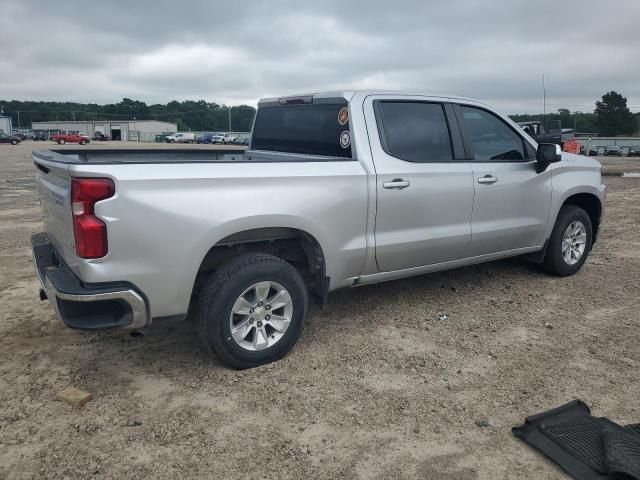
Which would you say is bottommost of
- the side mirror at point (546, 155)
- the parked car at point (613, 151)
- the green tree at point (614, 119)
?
the side mirror at point (546, 155)

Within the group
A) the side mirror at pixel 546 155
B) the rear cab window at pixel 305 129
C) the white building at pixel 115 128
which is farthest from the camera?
the white building at pixel 115 128

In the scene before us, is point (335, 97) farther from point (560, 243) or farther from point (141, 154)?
point (560, 243)

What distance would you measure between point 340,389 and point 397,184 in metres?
1.61

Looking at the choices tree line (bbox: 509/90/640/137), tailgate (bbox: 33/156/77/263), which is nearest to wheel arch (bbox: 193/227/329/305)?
tailgate (bbox: 33/156/77/263)

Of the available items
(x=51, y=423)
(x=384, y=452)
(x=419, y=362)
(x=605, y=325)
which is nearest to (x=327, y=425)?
(x=384, y=452)

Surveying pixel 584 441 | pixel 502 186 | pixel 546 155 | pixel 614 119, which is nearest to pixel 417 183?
pixel 502 186

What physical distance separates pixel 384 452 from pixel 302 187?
5.80 feet

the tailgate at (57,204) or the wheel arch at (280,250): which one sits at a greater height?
the tailgate at (57,204)

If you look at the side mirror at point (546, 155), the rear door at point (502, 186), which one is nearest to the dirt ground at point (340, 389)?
the rear door at point (502, 186)

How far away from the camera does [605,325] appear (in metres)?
4.64

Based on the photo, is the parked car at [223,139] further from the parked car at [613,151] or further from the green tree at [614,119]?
the green tree at [614,119]

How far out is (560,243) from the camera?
227 inches

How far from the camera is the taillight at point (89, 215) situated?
3039 millimetres

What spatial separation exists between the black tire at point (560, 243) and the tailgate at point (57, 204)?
180 inches
